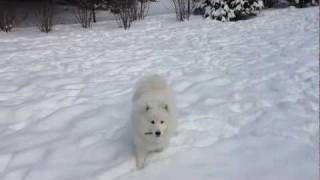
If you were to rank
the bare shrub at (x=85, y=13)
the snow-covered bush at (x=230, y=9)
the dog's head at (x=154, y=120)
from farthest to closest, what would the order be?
the bare shrub at (x=85, y=13) < the snow-covered bush at (x=230, y=9) < the dog's head at (x=154, y=120)

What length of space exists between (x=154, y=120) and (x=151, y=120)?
0.08 ft

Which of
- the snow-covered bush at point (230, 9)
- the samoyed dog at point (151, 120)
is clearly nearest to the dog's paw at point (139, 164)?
the samoyed dog at point (151, 120)

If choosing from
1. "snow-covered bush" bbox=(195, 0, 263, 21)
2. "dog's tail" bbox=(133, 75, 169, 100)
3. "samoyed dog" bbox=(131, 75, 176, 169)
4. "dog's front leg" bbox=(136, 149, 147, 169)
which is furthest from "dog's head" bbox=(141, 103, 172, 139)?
"snow-covered bush" bbox=(195, 0, 263, 21)

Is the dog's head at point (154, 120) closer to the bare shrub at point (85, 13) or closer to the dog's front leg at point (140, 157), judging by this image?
the dog's front leg at point (140, 157)

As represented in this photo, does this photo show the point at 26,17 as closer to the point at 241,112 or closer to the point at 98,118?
the point at 98,118

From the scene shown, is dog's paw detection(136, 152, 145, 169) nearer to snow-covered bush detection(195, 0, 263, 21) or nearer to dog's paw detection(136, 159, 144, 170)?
dog's paw detection(136, 159, 144, 170)

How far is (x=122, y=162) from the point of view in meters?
3.36

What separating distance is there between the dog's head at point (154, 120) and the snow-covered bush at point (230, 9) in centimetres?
781

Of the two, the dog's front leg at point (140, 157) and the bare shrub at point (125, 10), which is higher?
the bare shrub at point (125, 10)

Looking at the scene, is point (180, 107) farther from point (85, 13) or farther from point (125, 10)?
point (85, 13)

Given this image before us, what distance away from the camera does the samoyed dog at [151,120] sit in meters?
3.06

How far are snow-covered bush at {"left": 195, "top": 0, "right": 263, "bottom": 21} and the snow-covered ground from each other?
2.79m

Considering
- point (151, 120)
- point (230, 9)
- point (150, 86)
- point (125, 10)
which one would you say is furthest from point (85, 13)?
point (151, 120)

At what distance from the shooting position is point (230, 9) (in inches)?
421
